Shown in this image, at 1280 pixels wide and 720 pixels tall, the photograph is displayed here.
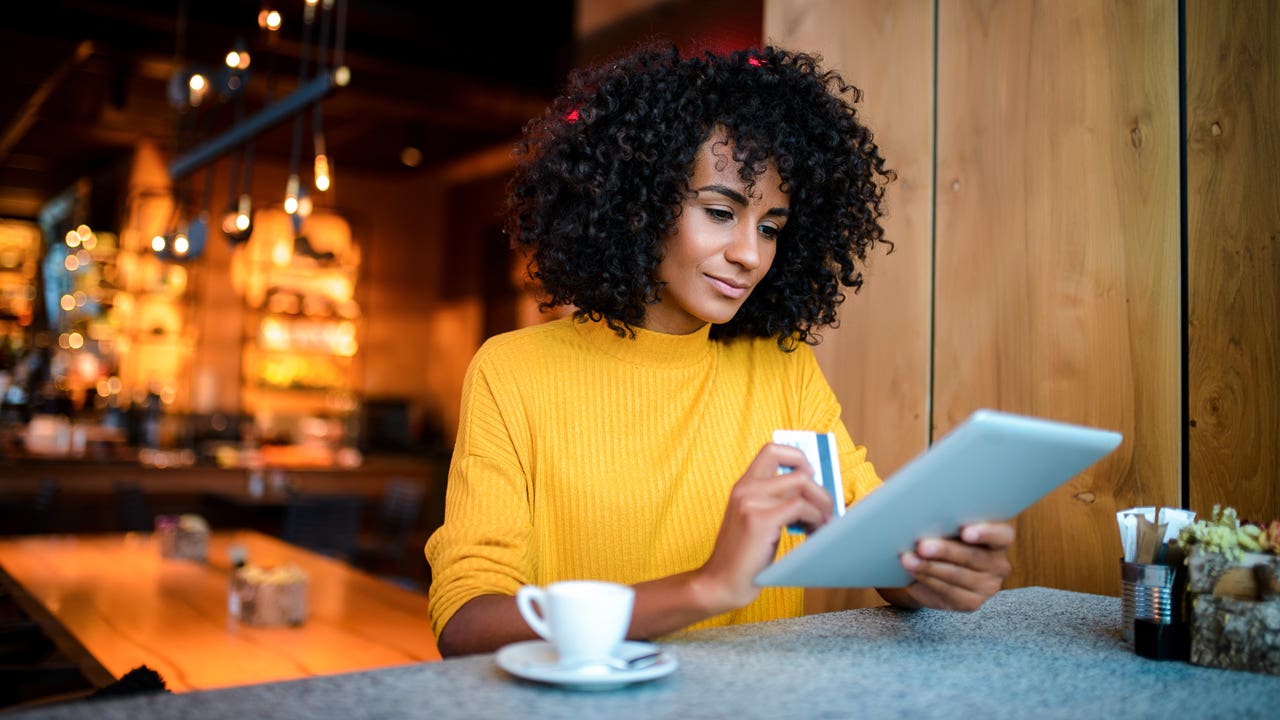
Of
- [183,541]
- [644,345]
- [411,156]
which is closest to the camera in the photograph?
[644,345]

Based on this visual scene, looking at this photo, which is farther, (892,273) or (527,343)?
(892,273)

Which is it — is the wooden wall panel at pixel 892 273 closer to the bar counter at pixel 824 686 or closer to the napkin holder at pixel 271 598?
the bar counter at pixel 824 686

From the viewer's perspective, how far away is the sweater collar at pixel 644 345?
1.66 meters

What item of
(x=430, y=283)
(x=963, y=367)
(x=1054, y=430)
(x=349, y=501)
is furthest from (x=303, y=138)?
(x=1054, y=430)

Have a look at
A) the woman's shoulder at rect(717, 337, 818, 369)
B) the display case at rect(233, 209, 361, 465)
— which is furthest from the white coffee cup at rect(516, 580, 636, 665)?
the display case at rect(233, 209, 361, 465)

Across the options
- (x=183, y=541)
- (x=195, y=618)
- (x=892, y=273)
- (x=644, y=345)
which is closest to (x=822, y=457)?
(x=644, y=345)

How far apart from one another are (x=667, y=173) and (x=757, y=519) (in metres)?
0.72

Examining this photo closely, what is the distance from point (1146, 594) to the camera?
1.21 metres

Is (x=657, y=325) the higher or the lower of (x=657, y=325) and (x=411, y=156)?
the lower

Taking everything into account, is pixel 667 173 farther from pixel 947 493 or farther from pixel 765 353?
pixel 947 493

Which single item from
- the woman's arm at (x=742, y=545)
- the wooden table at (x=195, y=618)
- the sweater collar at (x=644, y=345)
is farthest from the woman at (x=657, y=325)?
the wooden table at (x=195, y=618)

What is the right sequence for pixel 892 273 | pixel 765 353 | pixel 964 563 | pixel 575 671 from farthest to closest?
pixel 892 273 → pixel 765 353 → pixel 964 563 → pixel 575 671

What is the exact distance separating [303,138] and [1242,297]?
909 cm

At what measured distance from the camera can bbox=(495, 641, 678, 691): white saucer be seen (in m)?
0.89
